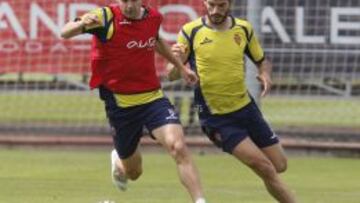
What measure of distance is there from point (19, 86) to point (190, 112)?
2730 millimetres

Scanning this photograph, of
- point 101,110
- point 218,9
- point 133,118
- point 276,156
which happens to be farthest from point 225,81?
point 101,110

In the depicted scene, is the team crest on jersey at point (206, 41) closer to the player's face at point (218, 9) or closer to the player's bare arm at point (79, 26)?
the player's face at point (218, 9)

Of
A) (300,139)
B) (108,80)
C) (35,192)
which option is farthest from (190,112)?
(108,80)

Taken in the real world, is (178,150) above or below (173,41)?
above

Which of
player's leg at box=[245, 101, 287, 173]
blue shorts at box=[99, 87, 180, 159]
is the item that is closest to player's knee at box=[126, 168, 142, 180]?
blue shorts at box=[99, 87, 180, 159]

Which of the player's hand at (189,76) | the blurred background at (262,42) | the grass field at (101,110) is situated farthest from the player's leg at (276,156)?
the grass field at (101,110)

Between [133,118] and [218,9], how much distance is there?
1282 mm

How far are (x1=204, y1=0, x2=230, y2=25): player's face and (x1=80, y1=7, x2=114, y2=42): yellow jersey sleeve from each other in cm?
85

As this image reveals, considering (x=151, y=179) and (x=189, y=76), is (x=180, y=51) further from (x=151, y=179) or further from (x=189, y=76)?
(x=151, y=179)

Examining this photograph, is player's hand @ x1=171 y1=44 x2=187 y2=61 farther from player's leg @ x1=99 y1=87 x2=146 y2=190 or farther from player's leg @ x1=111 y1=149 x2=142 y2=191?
player's leg @ x1=111 y1=149 x2=142 y2=191

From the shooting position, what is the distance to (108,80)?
1055cm

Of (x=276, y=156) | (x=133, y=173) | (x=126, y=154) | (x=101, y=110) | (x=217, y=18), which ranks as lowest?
(x=101, y=110)

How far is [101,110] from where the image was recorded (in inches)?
798

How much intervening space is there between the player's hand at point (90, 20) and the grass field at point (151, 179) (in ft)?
7.28
